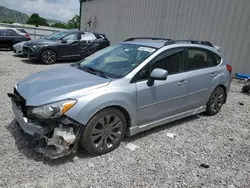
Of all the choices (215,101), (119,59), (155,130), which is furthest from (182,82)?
(215,101)

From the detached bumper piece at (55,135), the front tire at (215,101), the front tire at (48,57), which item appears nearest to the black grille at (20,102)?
the detached bumper piece at (55,135)

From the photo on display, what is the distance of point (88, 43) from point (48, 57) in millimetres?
2108

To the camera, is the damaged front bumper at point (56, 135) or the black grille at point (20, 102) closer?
the damaged front bumper at point (56, 135)

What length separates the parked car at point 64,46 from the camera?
9180 mm

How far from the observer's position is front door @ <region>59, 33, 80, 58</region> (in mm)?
9752

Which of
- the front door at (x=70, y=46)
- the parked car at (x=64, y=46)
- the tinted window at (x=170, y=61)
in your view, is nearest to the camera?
the tinted window at (x=170, y=61)

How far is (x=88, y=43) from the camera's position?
10.5m

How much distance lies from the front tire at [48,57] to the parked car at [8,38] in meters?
4.42

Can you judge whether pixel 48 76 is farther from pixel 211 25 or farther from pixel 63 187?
pixel 211 25

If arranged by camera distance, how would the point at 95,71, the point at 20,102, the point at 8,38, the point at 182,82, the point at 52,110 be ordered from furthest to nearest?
the point at 8,38 → the point at 182,82 → the point at 95,71 → the point at 20,102 → the point at 52,110

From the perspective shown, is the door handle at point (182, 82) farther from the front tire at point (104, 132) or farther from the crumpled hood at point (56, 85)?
the crumpled hood at point (56, 85)

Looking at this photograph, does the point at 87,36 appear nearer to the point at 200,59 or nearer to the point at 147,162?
the point at 200,59

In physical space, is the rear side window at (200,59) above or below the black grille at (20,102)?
above

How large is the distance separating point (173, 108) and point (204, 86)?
0.89 meters
